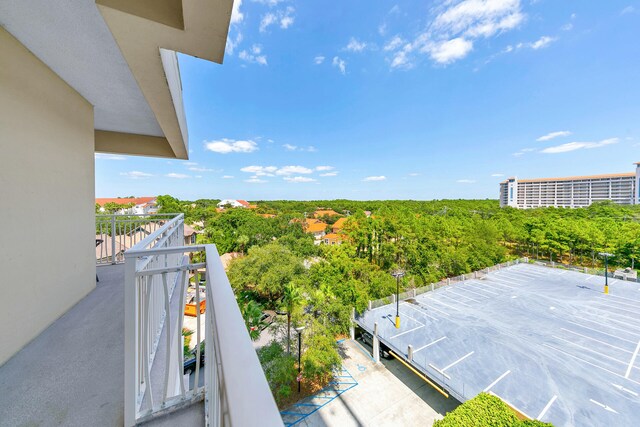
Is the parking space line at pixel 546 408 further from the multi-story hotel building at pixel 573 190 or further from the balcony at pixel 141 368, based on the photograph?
the multi-story hotel building at pixel 573 190

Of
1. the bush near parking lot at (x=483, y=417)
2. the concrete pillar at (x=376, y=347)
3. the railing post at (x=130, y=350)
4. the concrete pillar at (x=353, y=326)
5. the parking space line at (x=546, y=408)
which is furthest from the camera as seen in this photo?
the concrete pillar at (x=353, y=326)

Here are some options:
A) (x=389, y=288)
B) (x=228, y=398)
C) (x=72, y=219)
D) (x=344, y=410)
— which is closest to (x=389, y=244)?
(x=389, y=288)

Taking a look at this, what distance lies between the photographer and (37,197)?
2.35 m

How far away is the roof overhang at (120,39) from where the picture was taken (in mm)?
1473

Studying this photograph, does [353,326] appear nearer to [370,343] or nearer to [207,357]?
[370,343]

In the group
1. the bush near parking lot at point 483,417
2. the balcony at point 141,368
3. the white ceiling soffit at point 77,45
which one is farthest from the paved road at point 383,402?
the white ceiling soffit at point 77,45

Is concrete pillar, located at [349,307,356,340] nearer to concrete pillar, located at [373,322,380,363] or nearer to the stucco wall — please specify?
concrete pillar, located at [373,322,380,363]

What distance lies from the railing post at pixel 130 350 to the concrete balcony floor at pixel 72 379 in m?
0.17

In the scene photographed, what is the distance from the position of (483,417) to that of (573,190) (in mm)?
70184

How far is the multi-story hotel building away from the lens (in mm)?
46594

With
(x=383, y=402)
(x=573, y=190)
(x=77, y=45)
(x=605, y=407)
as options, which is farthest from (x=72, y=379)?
(x=573, y=190)

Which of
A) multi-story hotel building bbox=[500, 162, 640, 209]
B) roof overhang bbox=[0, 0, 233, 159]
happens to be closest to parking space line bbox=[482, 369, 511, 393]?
roof overhang bbox=[0, 0, 233, 159]

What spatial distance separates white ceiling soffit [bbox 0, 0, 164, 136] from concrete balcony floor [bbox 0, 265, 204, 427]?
2.48 m

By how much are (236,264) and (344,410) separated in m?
10.8
